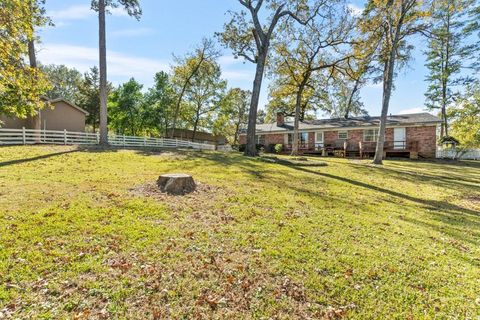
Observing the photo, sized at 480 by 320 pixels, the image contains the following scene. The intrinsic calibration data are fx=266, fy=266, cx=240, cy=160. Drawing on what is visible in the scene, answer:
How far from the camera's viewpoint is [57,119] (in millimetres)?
21781

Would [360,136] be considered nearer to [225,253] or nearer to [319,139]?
[319,139]

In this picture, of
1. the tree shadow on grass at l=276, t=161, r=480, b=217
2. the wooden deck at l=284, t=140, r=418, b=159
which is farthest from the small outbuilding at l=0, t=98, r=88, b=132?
the tree shadow on grass at l=276, t=161, r=480, b=217

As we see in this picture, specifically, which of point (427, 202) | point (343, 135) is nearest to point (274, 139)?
point (343, 135)

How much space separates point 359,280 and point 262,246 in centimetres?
150

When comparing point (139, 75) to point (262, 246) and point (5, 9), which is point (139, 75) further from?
point (262, 246)

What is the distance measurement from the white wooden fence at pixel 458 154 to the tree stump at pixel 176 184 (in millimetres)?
25955

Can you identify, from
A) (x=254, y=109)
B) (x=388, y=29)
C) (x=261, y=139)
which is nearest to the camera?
(x=254, y=109)

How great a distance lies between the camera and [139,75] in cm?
3450

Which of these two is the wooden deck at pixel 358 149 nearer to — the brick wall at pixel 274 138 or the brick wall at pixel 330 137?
the brick wall at pixel 330 137

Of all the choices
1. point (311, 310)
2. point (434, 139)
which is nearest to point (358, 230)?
point (311, 310)

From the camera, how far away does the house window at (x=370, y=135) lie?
24.4m

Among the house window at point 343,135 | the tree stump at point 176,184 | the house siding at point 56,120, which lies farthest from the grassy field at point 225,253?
the house window at point 343,135

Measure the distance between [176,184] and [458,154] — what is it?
2904cm

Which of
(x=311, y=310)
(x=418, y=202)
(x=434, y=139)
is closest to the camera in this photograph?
(x=311, y=310)
